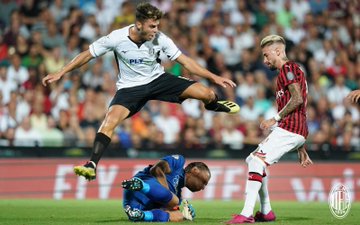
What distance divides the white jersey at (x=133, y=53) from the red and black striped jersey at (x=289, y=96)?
1921 mm

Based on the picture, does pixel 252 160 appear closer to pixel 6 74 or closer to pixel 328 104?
pixel 6 74

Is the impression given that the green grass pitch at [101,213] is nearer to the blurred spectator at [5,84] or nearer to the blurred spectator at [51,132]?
the blurred spectator at [51,132]

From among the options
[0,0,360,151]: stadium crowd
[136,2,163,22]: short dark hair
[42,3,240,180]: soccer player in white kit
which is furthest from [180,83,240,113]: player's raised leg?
[0,0,360,151]: stadium crowd

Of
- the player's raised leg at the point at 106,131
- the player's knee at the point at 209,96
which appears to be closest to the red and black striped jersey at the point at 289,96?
the player's knee at the point at 209,96

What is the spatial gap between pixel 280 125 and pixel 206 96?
5.66ft

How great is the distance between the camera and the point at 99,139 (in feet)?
39.0

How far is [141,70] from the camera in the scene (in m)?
12.5

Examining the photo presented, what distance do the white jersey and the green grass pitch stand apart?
1.91m

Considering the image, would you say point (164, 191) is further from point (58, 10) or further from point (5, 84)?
point (58, 10)

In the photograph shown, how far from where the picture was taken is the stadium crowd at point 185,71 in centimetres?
1858

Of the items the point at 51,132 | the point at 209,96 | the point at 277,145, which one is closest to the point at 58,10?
the point at 51,132

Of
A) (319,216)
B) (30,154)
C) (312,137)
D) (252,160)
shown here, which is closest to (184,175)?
(252,160)

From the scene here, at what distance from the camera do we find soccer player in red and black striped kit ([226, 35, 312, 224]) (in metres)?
10.9

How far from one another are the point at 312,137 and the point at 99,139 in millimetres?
9352
